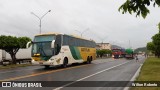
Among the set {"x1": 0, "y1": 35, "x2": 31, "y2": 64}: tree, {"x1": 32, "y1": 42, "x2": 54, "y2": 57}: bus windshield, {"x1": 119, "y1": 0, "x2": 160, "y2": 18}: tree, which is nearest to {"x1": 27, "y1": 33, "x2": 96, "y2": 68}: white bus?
{"x1": 32, "y1": 42, "x2": 54, "y2": 57}: bus windshield

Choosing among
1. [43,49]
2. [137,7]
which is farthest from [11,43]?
[137,7]

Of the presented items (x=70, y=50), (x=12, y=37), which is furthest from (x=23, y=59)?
(x=70, y=50)

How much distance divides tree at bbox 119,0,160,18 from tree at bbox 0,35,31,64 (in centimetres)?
3811

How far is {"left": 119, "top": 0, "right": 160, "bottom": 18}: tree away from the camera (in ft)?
17.8

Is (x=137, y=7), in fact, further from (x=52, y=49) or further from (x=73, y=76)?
(x=52, y=49)

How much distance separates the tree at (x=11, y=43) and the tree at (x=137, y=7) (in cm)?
3811

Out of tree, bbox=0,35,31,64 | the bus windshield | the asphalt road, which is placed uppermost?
tree, bbox=0,35,31,64

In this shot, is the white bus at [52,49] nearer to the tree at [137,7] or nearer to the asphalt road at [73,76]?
the asphalt road at [73,76]

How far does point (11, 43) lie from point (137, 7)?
38.7m

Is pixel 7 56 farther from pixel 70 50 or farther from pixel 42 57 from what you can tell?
pixel 42 57

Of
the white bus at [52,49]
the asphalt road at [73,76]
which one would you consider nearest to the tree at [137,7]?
the asphalt road at [73,76]

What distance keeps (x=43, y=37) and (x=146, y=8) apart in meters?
23.6

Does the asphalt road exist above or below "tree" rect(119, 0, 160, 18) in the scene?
below

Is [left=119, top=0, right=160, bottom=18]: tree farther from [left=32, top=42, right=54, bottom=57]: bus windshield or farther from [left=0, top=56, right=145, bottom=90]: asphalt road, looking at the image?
[left=32, top=42, right=54, bottom=57]: bus windshield
